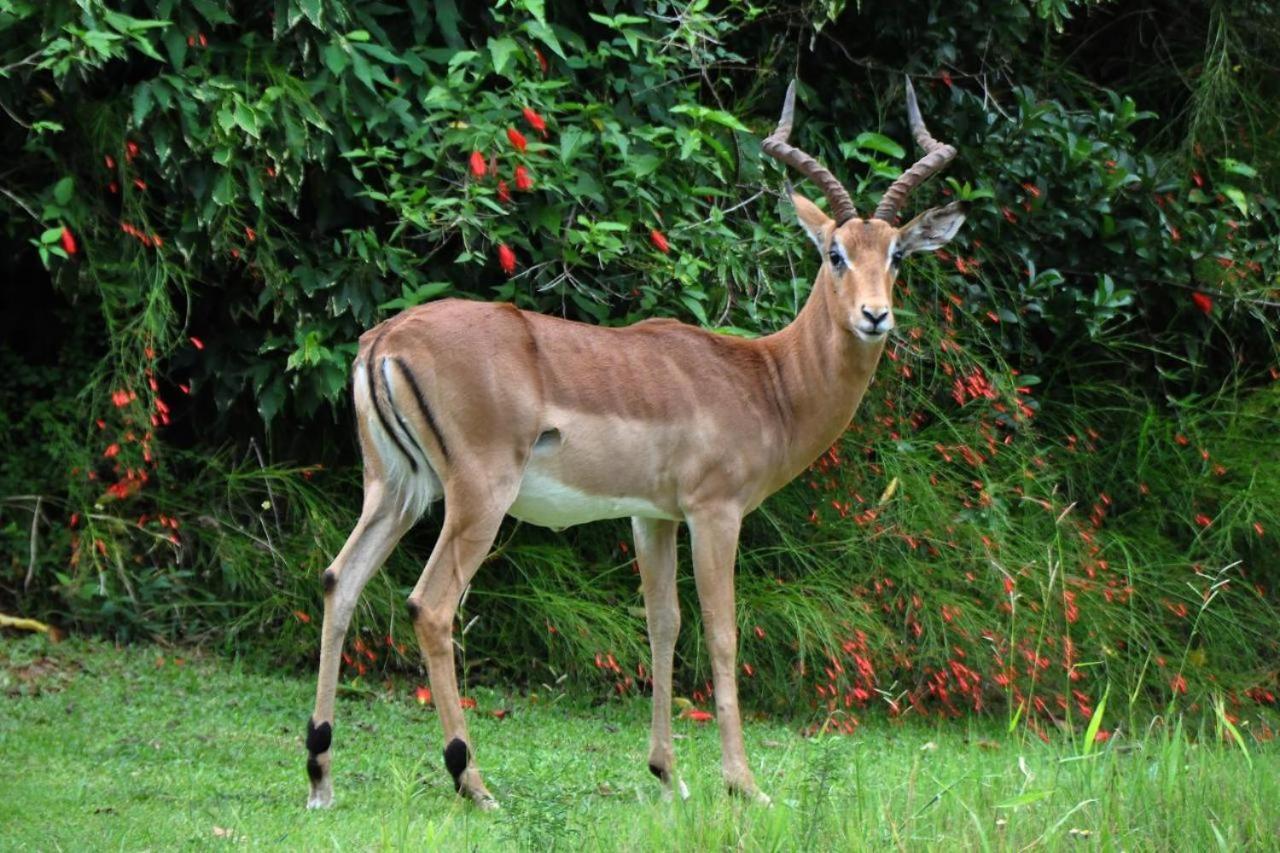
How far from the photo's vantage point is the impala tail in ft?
18.5

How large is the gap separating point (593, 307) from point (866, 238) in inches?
69.8

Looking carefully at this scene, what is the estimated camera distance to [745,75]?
8969mm

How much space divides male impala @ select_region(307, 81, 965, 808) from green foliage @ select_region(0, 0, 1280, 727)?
950 millimetres

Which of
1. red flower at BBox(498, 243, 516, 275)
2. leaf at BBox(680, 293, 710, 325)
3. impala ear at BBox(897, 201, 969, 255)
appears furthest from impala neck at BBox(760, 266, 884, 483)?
red flower at BBox(498, 243, 516, 275)

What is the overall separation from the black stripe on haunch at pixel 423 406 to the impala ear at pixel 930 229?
1.85m

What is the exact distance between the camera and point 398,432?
571 cm

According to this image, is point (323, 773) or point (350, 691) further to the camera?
point (350, 691)

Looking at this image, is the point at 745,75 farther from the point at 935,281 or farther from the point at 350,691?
the point at 350,691

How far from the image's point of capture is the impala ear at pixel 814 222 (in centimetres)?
640

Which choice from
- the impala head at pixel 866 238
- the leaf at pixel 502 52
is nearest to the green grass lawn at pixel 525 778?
the impala head at pixel 866 238

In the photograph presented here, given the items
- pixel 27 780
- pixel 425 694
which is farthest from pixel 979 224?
pixel 27 780

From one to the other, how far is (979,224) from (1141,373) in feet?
4.89

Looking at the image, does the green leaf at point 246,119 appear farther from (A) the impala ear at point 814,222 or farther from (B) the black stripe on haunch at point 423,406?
(A) the impala ear at point 814,222

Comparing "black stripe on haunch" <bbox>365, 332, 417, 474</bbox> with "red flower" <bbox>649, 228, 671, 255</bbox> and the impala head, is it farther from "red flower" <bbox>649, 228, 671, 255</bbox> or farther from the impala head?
"red flower" <bbox>649, 228, 671, 255</bbox>
